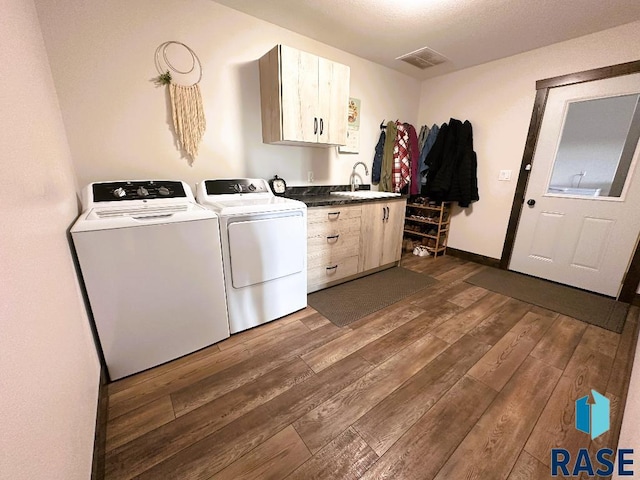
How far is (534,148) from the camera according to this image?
106 inches

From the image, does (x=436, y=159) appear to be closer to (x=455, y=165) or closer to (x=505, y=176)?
(x=455, y=165)

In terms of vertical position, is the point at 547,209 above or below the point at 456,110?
below

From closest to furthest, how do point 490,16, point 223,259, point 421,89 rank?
point 223,259 → point 490,16 → point 421,89

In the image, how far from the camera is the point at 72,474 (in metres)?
0.77

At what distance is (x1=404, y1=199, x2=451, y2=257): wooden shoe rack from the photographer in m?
3.44

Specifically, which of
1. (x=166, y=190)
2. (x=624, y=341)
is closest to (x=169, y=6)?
(x=166, y=190)

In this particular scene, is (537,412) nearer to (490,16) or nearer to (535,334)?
(535,334)

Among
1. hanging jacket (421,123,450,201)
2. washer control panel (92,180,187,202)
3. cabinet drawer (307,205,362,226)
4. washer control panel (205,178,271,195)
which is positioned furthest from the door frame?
washer control panel (92,180,187,202)

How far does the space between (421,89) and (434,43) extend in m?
1.17

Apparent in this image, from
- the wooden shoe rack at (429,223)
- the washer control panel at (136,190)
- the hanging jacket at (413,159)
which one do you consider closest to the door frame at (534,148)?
the wooden shoe rack at (429,223)

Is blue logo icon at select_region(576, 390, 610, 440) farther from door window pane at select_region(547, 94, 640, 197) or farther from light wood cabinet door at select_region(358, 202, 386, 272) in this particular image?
door window pane at select_region(547, 94, 640, 197)

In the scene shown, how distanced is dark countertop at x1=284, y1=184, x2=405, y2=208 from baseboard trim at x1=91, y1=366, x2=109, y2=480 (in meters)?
1.72

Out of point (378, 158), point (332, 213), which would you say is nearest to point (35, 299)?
point (332, 213)

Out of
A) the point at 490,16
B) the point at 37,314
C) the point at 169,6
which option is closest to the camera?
the point at 37,314
